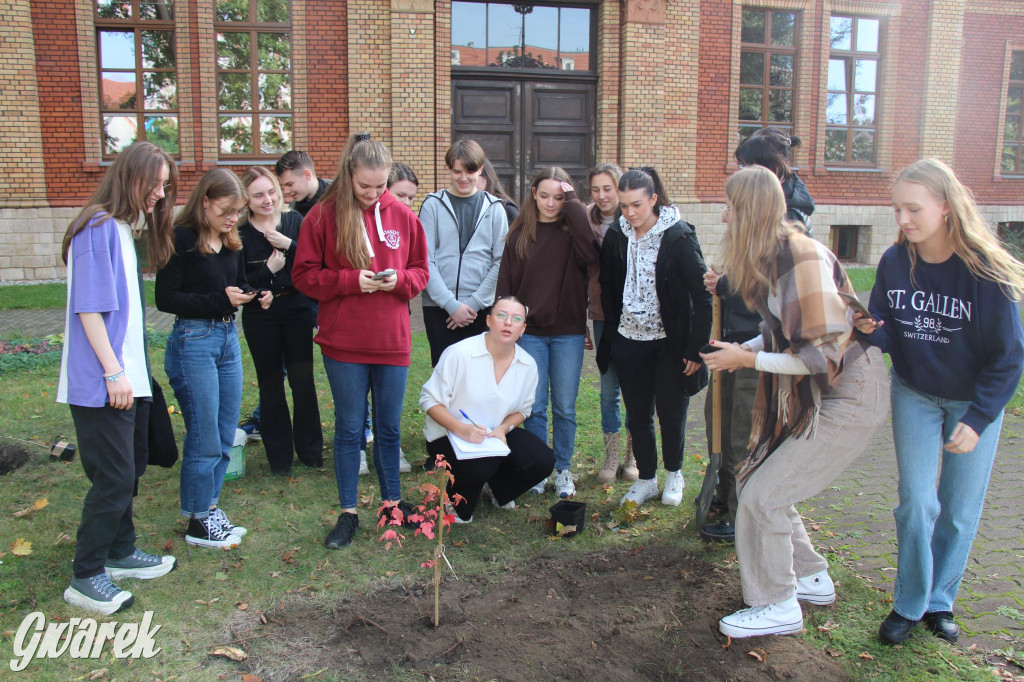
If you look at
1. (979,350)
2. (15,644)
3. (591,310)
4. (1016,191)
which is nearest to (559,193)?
(591,310)

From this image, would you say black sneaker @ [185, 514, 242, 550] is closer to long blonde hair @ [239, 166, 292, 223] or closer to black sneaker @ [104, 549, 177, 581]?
black sneaker @ [104, 549, 177, 581]

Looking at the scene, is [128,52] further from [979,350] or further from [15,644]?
[979,350]

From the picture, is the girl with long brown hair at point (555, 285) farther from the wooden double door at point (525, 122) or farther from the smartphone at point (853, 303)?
the wooden double door at point (525, 122)

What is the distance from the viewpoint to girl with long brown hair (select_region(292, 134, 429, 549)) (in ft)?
13.4

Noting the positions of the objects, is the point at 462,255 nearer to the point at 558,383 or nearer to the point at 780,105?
the point at 558,383

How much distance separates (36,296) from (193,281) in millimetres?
9628

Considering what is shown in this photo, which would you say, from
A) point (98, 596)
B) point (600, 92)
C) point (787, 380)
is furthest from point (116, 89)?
point (787, 380)

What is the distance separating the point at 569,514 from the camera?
4.31 metres

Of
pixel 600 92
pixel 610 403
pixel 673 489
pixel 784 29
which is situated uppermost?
pixel 784 29

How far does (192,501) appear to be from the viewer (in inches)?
165

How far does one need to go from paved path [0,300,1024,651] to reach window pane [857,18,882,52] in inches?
482

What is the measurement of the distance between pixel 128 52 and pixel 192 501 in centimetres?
1194

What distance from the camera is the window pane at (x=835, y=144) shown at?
16.3 metres

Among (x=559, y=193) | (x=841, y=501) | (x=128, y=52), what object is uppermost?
(x=128, y=52)
